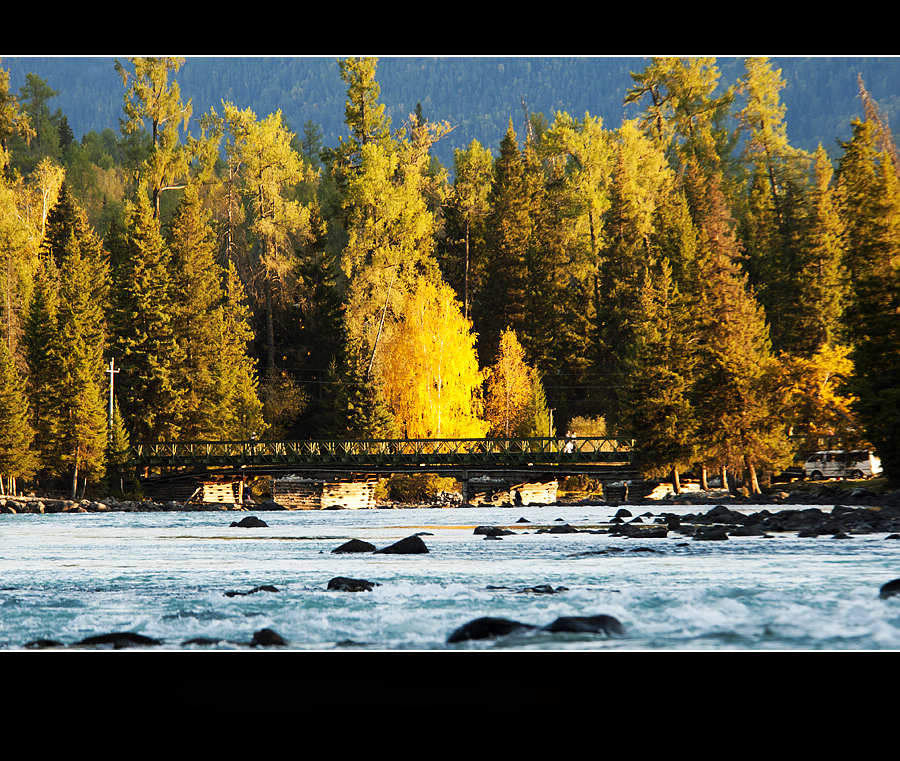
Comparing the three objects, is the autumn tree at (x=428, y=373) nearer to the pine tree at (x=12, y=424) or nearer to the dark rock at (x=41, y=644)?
the pine tree at (x=12, y=424)

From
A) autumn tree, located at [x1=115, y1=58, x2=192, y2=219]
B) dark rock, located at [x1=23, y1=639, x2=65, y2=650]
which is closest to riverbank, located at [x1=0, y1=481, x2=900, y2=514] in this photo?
autumn tree, located at [x1=115, y1=58, x2=192, y2=219]

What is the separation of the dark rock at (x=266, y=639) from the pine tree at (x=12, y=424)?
3166 cm

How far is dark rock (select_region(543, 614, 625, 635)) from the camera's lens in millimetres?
11320

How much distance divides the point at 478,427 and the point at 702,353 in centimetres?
1105

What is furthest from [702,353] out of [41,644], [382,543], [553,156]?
[41,644]

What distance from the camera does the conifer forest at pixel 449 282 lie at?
4112 centimetres

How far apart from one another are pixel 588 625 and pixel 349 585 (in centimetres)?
446

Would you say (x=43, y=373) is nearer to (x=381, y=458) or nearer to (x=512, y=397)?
(x=381, y=458)

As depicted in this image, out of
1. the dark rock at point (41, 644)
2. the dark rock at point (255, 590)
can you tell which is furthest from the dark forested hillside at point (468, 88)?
the dark rock at point (41, 644)

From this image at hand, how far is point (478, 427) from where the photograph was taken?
1898 inches

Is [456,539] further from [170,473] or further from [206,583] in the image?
[170,473]

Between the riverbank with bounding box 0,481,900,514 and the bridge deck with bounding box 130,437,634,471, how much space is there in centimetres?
162

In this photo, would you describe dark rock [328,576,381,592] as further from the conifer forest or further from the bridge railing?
the bridge railing

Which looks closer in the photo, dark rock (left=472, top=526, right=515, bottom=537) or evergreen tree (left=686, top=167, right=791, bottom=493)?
dark rock (left=472, top=526, right=515, bottom=537)
